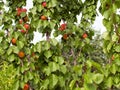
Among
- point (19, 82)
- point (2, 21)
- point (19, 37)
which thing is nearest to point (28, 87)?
point (19, 82)

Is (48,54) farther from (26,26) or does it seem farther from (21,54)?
(26,26)

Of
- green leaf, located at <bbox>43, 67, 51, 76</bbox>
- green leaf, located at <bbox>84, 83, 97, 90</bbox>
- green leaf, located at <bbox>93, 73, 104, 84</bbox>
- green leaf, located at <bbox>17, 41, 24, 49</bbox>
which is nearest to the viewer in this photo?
green leaf, located at <bbox>84, 83, 97, 90</bbox>

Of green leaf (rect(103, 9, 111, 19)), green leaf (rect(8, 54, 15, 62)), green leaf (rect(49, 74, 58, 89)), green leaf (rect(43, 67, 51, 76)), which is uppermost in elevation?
green leaf (rect(8, 54, 15, 62))

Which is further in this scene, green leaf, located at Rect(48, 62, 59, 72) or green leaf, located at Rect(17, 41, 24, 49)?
green leaf, located at Rect(17, 41, 24, 49)

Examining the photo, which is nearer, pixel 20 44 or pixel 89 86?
pixel 89 86

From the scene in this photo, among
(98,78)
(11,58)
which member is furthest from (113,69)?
(11,58)

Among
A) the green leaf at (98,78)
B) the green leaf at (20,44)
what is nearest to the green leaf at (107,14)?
the green leaf at (98,78)

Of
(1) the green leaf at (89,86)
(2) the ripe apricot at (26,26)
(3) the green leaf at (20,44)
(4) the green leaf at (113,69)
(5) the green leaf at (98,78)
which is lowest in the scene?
(1) the green leaf at (89,86)

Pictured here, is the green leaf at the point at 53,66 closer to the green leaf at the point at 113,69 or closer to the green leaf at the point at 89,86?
the green leaf at the point at 113,69

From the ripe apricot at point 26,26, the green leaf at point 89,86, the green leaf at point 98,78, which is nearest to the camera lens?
the green leaf at point 89,86

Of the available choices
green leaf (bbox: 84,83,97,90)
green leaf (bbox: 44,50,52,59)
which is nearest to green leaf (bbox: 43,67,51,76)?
green leaf (bbox: 44,50,52,59)

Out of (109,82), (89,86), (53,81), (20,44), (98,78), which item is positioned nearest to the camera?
(89,86)

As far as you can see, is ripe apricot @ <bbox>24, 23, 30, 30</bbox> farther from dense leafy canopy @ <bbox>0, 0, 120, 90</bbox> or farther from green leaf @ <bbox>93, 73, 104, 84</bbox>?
green leaf @ <bbox>93, 73, 104, 84</bbox>

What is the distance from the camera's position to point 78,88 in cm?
311
